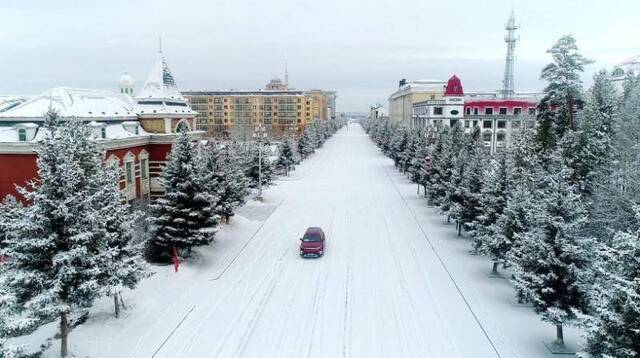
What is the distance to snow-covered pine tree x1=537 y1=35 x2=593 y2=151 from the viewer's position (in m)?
30.3

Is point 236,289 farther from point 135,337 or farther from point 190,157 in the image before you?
point 190,157

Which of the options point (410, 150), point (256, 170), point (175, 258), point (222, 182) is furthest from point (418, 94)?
point (175, 258)

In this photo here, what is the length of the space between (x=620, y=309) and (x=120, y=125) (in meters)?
30.8

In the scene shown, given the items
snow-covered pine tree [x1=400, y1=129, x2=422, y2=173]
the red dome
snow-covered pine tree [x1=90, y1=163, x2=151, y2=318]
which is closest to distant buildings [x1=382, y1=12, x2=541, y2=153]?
the red dome

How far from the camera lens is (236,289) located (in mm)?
19812

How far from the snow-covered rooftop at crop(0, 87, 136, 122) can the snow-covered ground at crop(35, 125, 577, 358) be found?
37.6 ft

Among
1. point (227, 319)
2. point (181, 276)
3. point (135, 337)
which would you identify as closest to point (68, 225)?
point (135, 337)

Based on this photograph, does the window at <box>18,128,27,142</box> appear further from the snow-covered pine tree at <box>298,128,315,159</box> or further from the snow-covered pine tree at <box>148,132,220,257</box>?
the snow-covered pine tree at <box>298,128,315,159</box>

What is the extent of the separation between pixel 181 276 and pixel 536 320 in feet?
47.7

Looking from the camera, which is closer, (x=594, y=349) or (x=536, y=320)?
(x=594, y=349)

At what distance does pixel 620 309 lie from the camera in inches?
427

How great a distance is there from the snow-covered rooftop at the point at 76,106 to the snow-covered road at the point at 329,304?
13.3m

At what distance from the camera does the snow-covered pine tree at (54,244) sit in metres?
12.9

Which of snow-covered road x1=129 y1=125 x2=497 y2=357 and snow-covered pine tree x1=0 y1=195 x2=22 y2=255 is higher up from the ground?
snow-covered pine tree x1=0 y1=195 x2=22 y2=255
